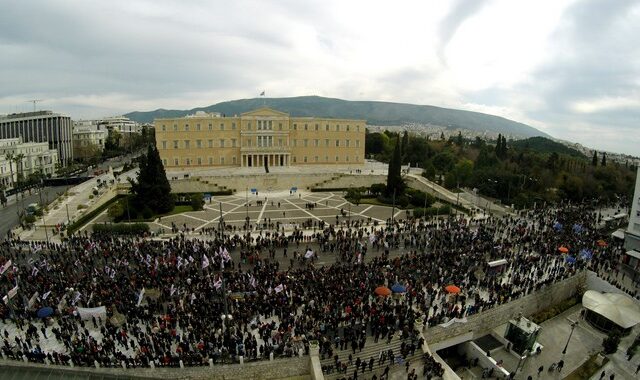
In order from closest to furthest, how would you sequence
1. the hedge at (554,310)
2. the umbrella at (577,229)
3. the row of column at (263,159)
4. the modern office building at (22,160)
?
the hedge at (554,310) → the umbrella at (577,229) → the modern office building at (22,160) → the row of column at (263,159)

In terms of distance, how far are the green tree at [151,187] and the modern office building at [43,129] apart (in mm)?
57980

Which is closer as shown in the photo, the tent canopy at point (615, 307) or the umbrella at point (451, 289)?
the umbrella at point (451, 289)

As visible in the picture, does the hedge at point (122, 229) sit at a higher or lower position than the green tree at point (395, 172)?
lower

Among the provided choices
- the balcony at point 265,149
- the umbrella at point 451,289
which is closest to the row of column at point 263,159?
the balcony at point 265,149

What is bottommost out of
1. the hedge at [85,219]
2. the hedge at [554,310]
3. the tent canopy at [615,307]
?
the hedge at [554,310]

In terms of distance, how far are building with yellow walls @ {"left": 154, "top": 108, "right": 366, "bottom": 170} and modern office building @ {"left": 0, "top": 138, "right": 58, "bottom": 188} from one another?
77.1ft

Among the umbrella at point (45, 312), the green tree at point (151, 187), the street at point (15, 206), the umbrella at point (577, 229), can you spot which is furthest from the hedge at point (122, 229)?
the umbrella at point (577, 229)

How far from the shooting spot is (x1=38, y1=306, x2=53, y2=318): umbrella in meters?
19.1

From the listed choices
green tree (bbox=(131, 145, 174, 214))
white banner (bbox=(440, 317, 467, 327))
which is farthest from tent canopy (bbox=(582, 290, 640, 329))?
green tree (bbox=(131, 145, 174, 214))

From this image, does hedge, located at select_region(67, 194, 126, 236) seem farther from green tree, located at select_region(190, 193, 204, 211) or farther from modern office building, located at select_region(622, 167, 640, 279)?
modern office building, located at select_region(622, 167, 640, 279)

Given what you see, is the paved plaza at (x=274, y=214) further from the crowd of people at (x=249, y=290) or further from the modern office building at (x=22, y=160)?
the modern office building at (x=22, y=160)

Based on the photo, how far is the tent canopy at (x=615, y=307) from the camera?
24.1m

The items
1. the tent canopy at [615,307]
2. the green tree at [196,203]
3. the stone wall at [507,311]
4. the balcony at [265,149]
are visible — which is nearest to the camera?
the stone wall at [507,311]

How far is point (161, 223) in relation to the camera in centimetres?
3834
